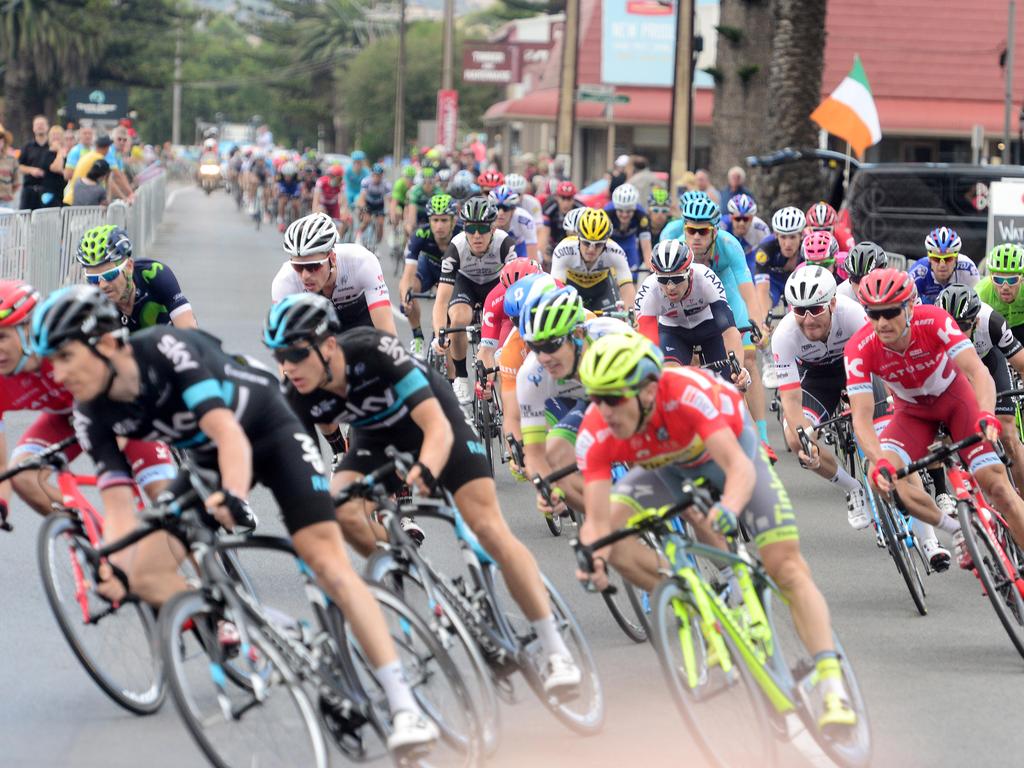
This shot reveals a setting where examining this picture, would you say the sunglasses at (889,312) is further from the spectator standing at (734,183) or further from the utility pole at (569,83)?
the utility pole at (569,83)

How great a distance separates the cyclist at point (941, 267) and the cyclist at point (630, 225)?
5710 mm

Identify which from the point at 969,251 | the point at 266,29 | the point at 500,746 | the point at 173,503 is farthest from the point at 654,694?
the point at 266,29

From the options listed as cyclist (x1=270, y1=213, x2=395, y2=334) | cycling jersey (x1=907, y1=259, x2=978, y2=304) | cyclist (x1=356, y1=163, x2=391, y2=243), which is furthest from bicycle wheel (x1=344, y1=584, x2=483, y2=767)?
cyclist (x1=356, y1=163, x2=391, y2=243)

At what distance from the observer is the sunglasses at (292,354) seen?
6.75 meters

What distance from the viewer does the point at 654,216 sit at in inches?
897

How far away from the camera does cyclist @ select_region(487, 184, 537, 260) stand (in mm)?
17281

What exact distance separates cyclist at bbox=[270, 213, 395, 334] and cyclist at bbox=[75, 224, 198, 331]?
0.63 meters

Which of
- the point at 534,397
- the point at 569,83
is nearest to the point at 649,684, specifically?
the point at 534,397

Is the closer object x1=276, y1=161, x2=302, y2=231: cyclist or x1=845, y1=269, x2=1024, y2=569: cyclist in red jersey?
x1=845, y1=269, x2=1024, y2=569: cyclist in red jersey

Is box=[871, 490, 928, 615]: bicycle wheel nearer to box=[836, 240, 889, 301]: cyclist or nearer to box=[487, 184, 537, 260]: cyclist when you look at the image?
box=[836, 240, 889, 301]: cyclist

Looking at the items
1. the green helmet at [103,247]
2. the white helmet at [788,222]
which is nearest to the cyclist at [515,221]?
the white helmet at [788,222]

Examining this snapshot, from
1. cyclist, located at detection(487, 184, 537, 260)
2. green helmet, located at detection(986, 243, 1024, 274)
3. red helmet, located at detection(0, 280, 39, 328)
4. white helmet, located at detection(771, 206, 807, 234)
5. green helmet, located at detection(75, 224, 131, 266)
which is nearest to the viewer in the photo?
red helmet, located at detection(0, 280, 39, 328)

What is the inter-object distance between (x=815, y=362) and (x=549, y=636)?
5035 mm

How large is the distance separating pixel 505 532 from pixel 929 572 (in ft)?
11.2
